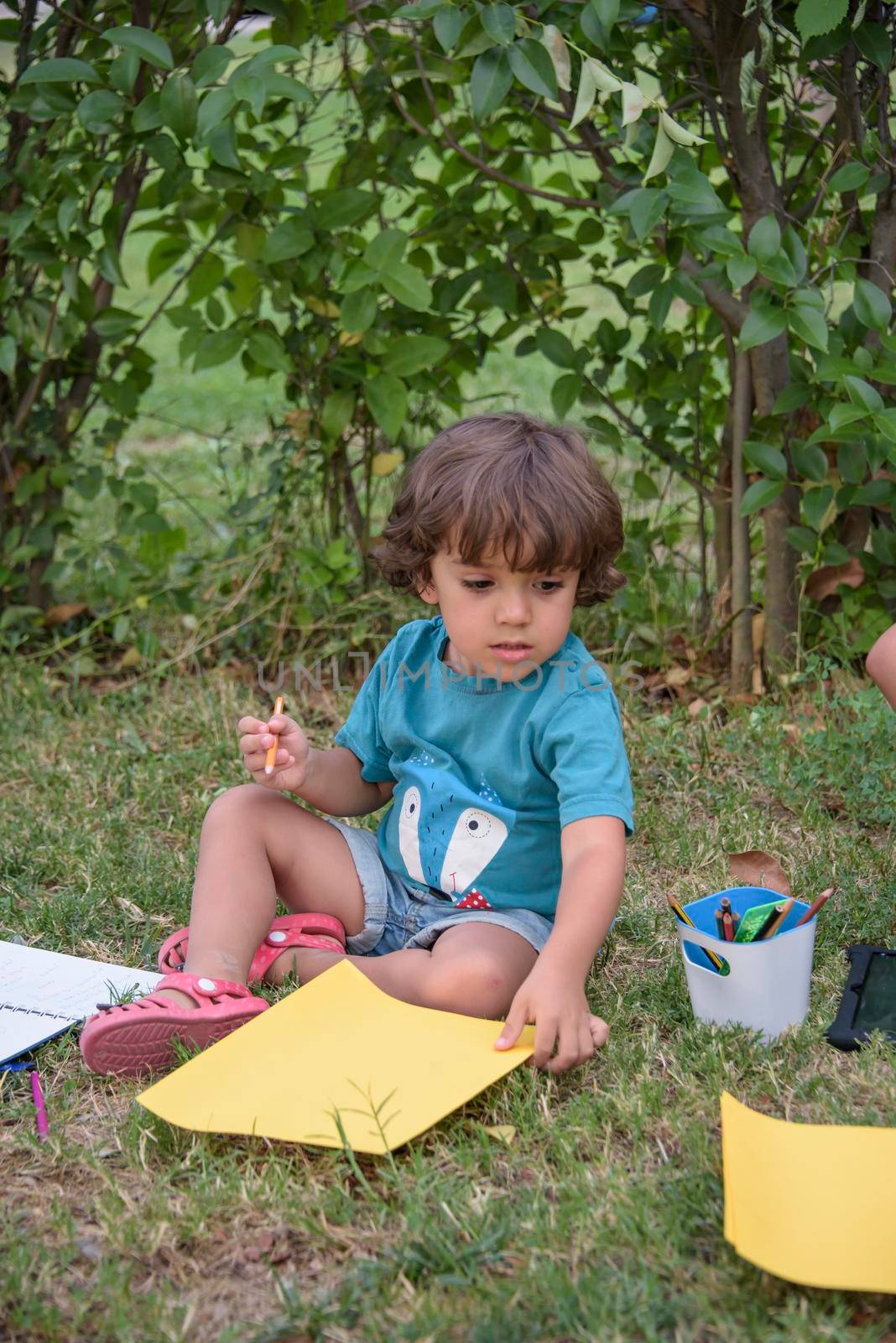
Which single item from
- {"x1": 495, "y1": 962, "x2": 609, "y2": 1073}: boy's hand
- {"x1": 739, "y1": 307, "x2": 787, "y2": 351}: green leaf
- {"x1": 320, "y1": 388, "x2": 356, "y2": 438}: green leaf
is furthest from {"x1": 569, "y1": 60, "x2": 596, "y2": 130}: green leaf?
{"x1": 495, "y1": 962, "x2": 609, "y2": 1073}: boy's hand

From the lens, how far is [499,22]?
2248 mm

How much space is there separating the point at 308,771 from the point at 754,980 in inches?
27.7

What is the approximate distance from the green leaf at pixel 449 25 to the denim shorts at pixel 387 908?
49.3 inches

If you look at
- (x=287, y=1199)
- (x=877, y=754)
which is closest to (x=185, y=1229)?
(x=287, y=1199)

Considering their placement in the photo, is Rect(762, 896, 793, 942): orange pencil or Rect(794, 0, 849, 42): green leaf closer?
Rect(762, 896, 793, 942): orange pencil

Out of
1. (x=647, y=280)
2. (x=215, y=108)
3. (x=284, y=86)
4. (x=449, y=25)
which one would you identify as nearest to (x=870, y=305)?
(x=647, y=280)

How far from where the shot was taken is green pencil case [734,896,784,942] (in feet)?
5.67

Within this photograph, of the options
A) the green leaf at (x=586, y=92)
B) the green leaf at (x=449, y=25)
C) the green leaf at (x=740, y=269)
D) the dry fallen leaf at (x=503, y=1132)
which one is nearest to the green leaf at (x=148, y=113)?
the green leaf at (x=449, y=25)

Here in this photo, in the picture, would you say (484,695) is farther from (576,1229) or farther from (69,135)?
(69,135)

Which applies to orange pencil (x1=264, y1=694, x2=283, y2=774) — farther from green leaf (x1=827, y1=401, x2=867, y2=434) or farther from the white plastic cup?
green leaf (x1=827, y1=401, x2=867, y2=434)

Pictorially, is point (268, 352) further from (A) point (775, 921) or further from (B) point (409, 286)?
(A) point (775, 921)

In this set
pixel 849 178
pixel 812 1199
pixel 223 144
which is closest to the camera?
pixel 812 1199

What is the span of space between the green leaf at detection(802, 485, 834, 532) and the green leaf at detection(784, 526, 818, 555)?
60 mm

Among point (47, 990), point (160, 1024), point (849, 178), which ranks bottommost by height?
point (47, 990)
